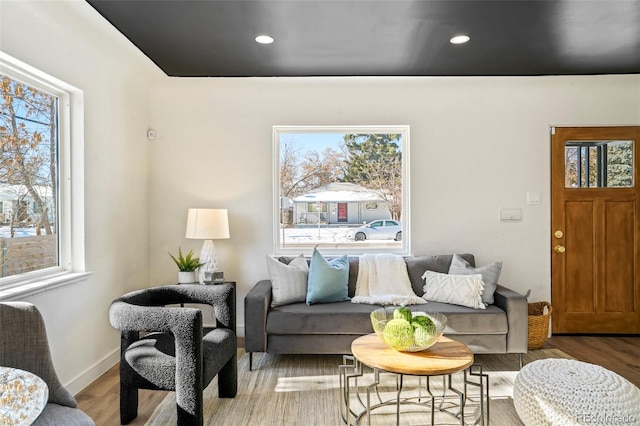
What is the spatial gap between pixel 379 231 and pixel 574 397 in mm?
2363

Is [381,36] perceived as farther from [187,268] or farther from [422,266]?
[187,268]

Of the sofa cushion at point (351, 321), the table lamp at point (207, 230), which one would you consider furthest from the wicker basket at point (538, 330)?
the table lamp at point (207, 230)

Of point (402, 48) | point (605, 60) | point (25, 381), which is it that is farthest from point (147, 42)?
point (605, 60)

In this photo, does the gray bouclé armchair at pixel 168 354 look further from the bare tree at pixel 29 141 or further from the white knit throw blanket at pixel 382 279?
the white knit throw blanket at pixel 382 279

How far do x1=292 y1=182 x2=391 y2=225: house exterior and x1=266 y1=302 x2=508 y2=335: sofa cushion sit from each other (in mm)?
1179

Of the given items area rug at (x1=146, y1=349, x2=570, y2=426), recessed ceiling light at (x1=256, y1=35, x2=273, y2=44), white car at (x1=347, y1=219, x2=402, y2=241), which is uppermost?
recessed ceiling light at (x1=256, y1=35, x2=273, y2=44)

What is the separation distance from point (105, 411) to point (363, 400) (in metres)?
1.61

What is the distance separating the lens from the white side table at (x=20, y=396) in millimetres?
1422

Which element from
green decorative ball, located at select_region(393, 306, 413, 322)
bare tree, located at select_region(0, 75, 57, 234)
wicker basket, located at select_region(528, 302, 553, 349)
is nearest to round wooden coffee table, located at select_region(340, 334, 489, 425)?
green decorative ball, located at select_region(393, 306, 413, 322)

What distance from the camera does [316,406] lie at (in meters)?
2.65

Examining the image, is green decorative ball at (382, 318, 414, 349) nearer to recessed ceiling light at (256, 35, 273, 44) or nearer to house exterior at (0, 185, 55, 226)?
recessed ceiling light at (256, 35, 273, 44)

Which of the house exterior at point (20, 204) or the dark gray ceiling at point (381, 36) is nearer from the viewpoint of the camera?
the house exterior at point (20, 204)

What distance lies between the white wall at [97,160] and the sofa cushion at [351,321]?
1.32 metres

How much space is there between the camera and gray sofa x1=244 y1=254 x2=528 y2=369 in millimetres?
3182
